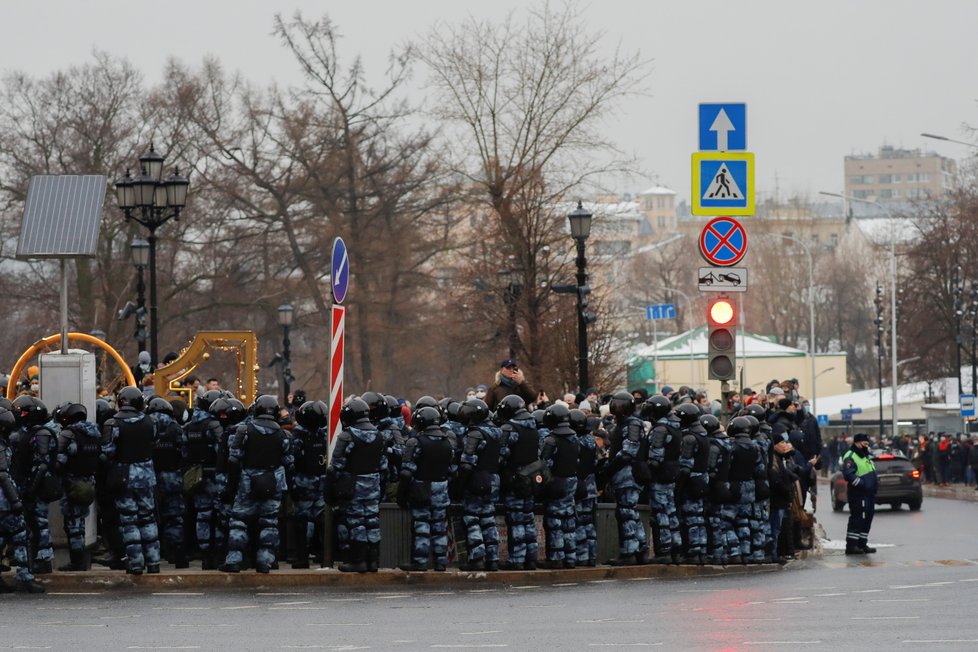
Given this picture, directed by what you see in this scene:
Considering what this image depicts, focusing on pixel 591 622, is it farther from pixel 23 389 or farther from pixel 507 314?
pixel 507 314

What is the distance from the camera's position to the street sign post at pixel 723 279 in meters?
20.1

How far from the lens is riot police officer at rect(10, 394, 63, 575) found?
55.8 feet

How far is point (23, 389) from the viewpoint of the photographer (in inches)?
867


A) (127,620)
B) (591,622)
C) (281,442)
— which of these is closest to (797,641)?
(591,622)

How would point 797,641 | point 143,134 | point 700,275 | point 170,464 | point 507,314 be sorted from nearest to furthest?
point 797,641 < point 170,464 < point 700,275 < point 507,314 < point 143,134

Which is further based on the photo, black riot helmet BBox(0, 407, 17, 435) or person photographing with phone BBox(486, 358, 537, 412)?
person photographing with phone BBox(486, 358, 537, 412)

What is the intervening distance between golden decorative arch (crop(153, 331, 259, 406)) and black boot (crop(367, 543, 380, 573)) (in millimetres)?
5266

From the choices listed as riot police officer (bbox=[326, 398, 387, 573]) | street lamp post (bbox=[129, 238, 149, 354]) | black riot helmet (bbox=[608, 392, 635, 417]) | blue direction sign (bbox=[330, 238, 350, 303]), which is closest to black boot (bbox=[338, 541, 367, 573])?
riot police officer (bbox=[326, 398, 387, 573])

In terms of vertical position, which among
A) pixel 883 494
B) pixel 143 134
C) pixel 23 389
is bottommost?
pixel 883 494

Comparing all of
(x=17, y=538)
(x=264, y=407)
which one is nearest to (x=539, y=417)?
(x=264, y=407)

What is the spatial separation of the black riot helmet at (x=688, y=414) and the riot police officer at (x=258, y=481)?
4554 millimetres

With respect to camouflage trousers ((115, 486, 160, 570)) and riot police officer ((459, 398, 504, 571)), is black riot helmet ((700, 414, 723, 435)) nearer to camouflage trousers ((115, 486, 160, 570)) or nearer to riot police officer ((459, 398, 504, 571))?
riot police officer ((459, 398, 504, 571))

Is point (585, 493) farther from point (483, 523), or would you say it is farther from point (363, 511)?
point (363, 511)

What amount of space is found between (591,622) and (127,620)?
3.54 metres
